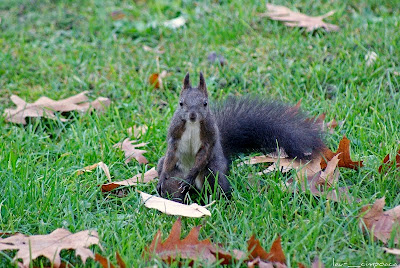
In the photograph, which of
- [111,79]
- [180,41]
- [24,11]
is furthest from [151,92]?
[24,11]

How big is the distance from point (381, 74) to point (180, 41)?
60.0 inches

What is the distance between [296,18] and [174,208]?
2.45 meters

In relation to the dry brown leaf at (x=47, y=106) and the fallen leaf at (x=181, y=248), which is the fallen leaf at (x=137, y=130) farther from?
Answer: the fallen leaf at (x=181, y=248)

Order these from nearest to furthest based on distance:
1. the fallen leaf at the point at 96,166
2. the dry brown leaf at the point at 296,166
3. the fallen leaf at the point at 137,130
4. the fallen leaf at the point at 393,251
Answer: the fallen leaf at the point at 393,251, the dry brown leaf at the point at 296,166, the fallen leaf at the point at 96,166, the fallen leaf at the point at 137,130

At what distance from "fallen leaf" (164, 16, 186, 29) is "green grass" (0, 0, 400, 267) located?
0.05m

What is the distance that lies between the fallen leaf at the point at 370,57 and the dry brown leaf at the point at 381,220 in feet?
5.53

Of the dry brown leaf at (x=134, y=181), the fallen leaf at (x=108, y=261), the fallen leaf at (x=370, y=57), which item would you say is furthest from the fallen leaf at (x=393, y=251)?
the fallen leaf at (x=370, y=57)

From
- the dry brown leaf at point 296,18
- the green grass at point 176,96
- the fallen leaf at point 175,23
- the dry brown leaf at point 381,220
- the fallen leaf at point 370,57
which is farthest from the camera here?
the fallen leaf at point 175,23

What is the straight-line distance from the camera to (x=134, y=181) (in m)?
2.83

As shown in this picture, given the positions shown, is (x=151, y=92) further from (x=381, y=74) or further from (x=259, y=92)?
(x=381, y=74)

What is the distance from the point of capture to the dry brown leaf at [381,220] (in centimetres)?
219

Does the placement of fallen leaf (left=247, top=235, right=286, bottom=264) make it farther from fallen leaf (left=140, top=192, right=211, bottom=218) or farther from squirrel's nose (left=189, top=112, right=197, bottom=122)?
squirrel's nose (left=189, top=112, right=197, bottom=122)

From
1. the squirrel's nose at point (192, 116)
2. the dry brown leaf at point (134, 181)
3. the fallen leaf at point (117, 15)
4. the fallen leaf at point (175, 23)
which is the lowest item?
the dry brown leaf at point (134, 181)

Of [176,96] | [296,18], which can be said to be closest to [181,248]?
[176,96]
